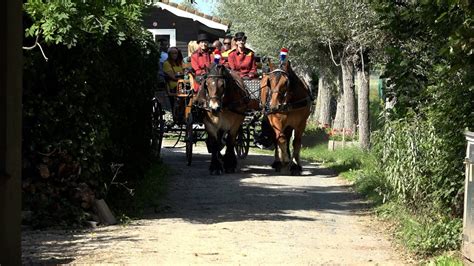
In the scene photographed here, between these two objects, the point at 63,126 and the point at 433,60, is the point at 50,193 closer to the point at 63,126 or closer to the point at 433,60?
the point at 63,126

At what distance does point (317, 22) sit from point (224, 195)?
8614 millimetres

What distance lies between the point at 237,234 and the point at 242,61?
28.8 feet

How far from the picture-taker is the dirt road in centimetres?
901

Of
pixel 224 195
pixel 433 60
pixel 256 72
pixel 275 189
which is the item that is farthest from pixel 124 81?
pixel 256 72

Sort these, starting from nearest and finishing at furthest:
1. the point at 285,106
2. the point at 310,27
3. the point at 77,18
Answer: the point at 77,18 → the point at 285,106 → the point at 310,27

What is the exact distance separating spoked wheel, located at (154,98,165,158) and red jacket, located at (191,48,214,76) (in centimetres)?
103

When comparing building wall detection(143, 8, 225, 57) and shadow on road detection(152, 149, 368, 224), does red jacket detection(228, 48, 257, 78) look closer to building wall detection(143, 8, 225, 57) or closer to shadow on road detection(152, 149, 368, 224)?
shadow on road detection(152, 149, 368, 224)

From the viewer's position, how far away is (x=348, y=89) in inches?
913

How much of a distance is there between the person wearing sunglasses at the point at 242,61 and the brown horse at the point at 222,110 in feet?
4.11

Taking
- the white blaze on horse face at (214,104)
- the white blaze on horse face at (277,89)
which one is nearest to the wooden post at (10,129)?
the white blaze on horse face at (214,104)

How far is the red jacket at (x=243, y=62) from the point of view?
1864 centimetres

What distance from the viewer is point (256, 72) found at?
18.8 metres

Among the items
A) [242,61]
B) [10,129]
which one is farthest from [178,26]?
[10,129]

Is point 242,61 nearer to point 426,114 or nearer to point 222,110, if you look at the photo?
point 222,110
